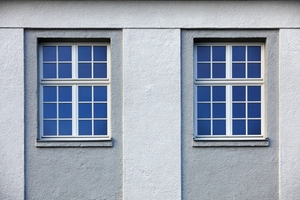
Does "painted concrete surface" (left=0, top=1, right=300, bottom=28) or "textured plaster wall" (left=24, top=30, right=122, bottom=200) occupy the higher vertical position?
"painted concrete surface" (left=0, top=1, right=300, bottom=28)

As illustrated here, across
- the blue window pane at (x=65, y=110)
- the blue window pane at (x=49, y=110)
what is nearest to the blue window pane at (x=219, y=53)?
the blue window pane at (x=65, y=110)

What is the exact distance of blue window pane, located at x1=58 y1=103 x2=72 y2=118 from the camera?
9.31 m

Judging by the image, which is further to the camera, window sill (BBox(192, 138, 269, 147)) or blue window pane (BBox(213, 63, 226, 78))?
blue window pane (BBox(213, 63, 226, 78))

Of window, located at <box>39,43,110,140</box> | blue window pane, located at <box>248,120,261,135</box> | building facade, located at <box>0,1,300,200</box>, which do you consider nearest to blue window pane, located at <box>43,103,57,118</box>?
window, located at <box>39,43,110,140</box>

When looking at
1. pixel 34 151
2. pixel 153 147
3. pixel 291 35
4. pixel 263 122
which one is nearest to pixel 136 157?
pixel 153 147

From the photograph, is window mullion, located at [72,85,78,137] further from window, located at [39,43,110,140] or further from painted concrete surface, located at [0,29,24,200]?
painted concrete surface, located at [0,29,24,200]

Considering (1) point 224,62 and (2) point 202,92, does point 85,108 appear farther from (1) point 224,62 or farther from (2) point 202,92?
(1) point 224,62

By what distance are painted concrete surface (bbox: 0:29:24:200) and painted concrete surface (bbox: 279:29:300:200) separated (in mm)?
5034

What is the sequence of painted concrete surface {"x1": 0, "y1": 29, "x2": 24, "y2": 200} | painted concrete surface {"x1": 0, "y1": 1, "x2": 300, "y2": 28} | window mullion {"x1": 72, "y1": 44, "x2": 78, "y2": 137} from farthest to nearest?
window mullion {"x1": 72, "y1": 44, "x2": 78, "y2": 137} → painted concrete surface {"x1": 0, "y1": 1, "x2": 300, "y2": 28} → painted concrete surface {"x1": 0, "y1": 29, "x2": 24, "y2": 200}

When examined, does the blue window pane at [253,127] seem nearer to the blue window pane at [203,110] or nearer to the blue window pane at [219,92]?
the blue window pane at [219,92]

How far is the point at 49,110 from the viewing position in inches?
367

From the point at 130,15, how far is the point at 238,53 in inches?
90.1

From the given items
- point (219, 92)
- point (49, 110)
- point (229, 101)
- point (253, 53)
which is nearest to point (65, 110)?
point (49, 110)

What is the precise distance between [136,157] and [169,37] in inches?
94.8
